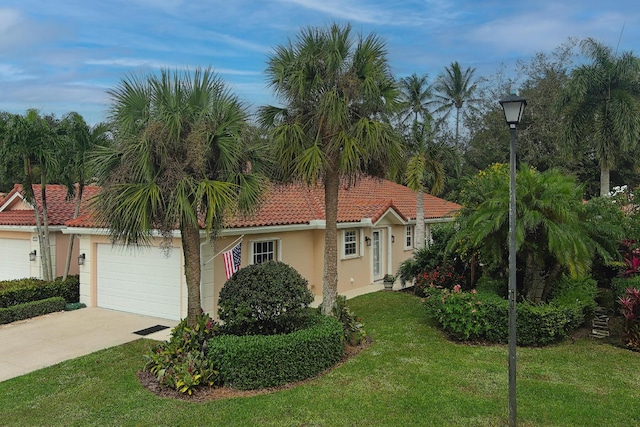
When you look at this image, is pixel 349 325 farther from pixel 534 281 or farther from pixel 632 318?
pixel 632 318

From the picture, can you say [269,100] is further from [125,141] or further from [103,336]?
[103,336]

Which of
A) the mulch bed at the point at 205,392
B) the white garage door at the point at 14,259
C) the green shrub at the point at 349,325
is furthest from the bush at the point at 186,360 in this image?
the white garage door at the point at 14,259

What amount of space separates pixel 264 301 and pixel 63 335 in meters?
6.55

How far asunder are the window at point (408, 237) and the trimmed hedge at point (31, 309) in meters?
14.4

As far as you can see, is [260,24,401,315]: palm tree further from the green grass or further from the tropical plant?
the green grass

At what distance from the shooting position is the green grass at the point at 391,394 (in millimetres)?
6277

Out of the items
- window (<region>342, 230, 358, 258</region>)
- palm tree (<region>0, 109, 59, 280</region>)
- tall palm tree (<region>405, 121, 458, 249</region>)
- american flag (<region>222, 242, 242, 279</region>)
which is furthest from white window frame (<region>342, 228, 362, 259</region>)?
palm tree (<region>0, 109, 59, 280</region>)

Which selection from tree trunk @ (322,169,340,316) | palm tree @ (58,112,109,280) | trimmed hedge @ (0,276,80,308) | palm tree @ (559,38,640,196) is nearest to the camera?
tree trunk @ (322,169,340,316)

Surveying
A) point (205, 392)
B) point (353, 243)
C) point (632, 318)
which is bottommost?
point (205, 392)

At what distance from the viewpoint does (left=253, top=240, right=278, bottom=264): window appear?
1354 centimetres

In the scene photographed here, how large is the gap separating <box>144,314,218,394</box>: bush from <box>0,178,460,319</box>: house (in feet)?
8.43

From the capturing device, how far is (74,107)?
15414 millimetres

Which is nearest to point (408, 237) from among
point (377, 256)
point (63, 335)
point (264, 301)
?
point (377, 256)

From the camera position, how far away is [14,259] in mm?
17609
